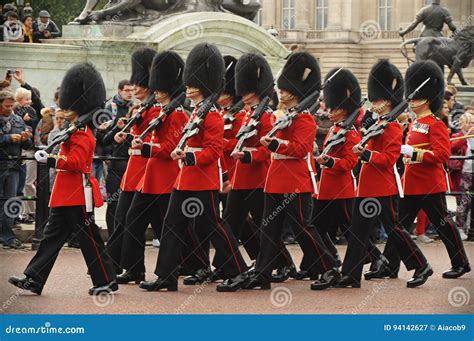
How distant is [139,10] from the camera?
1628 cm

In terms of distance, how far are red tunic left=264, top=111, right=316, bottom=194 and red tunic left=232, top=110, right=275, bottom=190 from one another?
232 mm

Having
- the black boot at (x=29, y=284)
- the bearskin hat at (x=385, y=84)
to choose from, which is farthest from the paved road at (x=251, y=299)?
the bearskin hat at (x=385, y=84)

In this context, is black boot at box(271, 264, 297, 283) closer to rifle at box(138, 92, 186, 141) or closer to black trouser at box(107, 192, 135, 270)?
black trouser at box(107, 192, 135, 270)

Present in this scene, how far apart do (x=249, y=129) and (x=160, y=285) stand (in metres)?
1.19

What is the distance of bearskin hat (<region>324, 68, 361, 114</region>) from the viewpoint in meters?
9.67

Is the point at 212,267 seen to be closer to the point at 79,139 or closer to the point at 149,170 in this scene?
the point at 149,170

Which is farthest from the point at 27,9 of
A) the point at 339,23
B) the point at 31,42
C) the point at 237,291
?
the point at 339,23

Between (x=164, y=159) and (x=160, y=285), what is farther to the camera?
(x=164, y=159)

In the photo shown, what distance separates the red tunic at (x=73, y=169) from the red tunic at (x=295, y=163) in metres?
1.19

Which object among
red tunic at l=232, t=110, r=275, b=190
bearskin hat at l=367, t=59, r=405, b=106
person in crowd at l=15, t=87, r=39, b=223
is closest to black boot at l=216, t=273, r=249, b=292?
red tunic at l=232, t=110, r=275, b=190

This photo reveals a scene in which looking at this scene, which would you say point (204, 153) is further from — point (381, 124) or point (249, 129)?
point (381, 124)

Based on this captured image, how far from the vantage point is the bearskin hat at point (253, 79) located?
31.5 ft

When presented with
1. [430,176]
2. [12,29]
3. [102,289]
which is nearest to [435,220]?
[430,176]

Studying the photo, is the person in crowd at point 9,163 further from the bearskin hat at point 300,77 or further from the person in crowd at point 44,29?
the person in crowd at point 44,29
